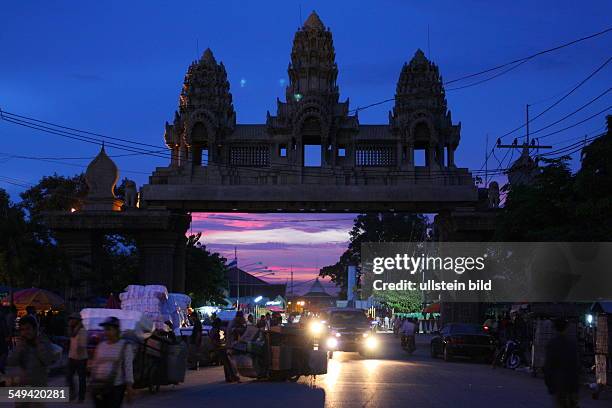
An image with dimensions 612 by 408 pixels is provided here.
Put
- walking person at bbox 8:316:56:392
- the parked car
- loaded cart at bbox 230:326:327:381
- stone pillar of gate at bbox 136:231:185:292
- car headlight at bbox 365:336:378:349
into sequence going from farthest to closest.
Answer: stone pillar of gate at bbox 136:231:185:292 → car headlight at bbox 365:336:378:349 → the parked car → loaded cart at bbox 230:326:327:381 → walking person at bbox 8:316:56:392

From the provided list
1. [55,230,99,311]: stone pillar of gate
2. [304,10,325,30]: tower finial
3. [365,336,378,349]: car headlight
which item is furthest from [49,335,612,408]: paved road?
[304,10,325,30]: tower finial

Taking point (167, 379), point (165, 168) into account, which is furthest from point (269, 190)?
point (167, 379)

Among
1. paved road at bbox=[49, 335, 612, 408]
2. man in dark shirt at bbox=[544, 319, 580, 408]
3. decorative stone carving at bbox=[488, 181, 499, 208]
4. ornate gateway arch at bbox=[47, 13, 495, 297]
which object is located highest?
ornate gateway arch at bbox=[47, 13, 495, 297]

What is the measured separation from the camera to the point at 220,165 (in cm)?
5972

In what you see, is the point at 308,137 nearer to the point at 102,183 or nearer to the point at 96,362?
the point at 102,183

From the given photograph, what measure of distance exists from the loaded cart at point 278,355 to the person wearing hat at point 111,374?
10.2 meters

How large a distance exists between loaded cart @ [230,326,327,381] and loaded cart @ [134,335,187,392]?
6.97ft

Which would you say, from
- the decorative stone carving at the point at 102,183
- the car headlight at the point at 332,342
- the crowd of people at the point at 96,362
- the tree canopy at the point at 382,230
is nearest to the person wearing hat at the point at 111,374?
the crowd of people at the point at 96,362

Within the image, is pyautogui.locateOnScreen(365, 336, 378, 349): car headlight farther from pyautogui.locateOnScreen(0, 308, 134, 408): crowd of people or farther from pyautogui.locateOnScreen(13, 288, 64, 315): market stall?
pyautogui.locateOnScreen(0, 308, 134, 408): crowd of people

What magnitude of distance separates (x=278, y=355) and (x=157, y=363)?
390 cm

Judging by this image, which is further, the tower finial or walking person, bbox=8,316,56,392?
the tower finial

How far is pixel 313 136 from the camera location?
201 ft

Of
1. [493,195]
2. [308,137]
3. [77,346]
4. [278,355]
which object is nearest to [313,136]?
[308,137]

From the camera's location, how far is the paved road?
1581 cm
